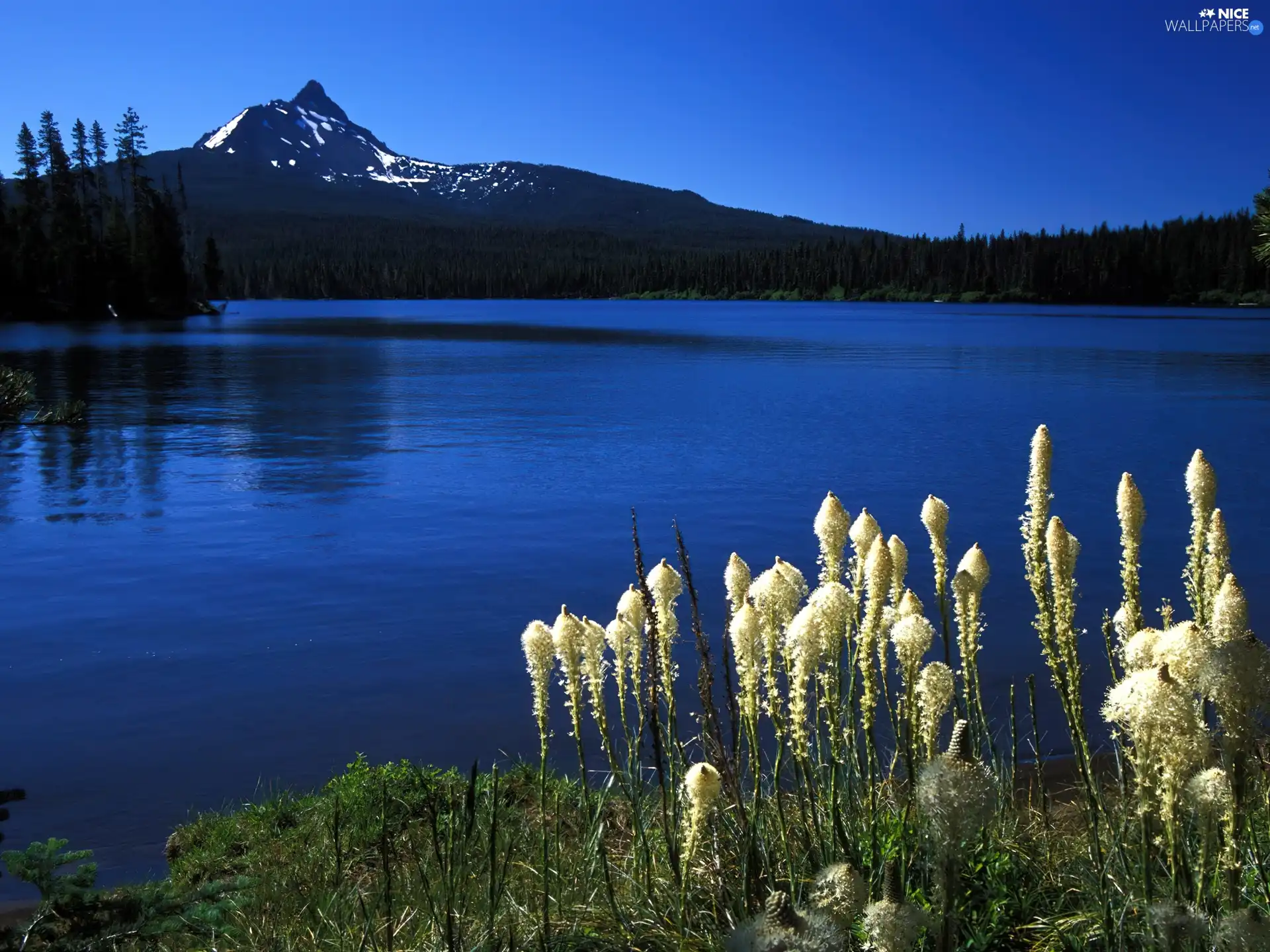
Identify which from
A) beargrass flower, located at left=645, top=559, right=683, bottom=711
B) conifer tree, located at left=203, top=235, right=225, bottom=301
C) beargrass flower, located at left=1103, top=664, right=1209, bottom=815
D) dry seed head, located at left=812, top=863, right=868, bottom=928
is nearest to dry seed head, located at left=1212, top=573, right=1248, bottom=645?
beargrass flower, located at left=1103, top=664, right=1209, bottom=815

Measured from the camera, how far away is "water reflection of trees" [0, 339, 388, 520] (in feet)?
72.3

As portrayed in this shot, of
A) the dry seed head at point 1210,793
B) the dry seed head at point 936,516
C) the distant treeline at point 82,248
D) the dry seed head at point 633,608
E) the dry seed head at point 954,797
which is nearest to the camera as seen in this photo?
the dry seed head at point 954,797

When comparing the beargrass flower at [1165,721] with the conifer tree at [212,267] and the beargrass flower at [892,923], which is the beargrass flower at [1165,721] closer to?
the beargrass flower at [892,923]

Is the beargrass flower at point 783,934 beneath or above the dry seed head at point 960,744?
beneath

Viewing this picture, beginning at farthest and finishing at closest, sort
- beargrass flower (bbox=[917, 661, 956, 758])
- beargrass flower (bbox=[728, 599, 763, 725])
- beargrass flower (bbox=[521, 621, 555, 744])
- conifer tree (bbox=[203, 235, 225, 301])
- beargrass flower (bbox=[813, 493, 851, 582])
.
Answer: conifer tree (bbox=[203, 235, 225, 301])
beargrass flower (bbox=[813, 493, 851, 582])
beargrass flower (bbox=[521, 621, 555, 744])
beargrass flower (bbox=[728, 599, 763, 725])
beargrass flower (bbox=[917, 661, 956, 758])

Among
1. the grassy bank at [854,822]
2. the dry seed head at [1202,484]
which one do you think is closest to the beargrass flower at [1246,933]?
the grassy bank at [854,822]

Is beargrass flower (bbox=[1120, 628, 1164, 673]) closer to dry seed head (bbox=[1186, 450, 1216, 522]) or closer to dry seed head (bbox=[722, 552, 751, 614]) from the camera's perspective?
dry seed head (bbox=[722, 552, 751, 614])

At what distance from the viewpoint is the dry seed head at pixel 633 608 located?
417 centimetres

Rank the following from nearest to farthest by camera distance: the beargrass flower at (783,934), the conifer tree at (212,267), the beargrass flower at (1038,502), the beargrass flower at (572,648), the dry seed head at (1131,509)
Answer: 1. the beargrass flower at (783,934)
2. the beargrass flower at (572,648)
3. the dry seed head at (1131,509)
4. the beargrass flower at (1038,502)
5. the conifer tree at (212,267)

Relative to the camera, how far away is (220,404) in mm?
36594

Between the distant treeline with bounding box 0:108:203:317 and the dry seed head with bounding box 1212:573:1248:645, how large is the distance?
97804 millimetres

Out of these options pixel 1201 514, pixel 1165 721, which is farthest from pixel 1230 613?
pixel 1201 514

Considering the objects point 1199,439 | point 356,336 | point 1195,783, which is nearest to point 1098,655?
point 1195,783

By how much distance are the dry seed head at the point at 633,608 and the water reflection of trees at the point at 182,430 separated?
1708 centimetres
